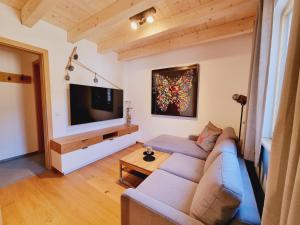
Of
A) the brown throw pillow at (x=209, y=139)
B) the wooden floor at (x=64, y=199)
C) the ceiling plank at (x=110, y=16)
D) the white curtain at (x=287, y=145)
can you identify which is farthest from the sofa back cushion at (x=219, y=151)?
the ceiling plank at (x=110, y=16)

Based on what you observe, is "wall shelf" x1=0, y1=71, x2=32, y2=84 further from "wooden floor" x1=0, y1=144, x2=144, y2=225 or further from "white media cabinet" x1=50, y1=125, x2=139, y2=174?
"wooden floor" x1=0, y1=144, x2=144, y2=225

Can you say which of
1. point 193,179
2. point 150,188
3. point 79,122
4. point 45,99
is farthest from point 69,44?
point 193,179

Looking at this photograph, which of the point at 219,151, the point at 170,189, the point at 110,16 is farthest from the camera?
the point at 110,16

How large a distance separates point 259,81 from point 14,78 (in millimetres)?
4186

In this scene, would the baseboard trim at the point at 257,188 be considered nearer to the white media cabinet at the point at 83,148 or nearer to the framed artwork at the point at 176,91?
the framed artwork at the point at 176,91

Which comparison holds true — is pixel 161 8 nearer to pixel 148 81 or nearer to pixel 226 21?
pixel 226 21

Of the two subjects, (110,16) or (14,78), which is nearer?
(110,16)

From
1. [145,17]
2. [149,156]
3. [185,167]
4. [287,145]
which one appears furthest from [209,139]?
[145,17]

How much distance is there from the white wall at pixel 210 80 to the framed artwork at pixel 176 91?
0.12 meters

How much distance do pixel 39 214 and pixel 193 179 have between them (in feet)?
5.89

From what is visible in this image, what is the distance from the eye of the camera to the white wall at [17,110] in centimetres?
281

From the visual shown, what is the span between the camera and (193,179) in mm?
1605

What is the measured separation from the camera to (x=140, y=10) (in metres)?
1.75

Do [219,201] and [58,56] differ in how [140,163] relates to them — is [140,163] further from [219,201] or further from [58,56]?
[58,56]
